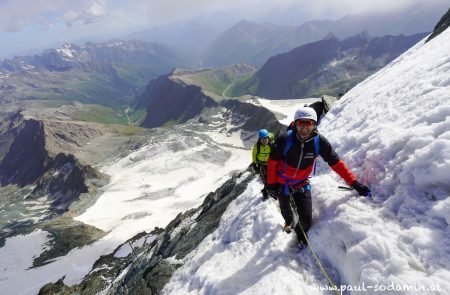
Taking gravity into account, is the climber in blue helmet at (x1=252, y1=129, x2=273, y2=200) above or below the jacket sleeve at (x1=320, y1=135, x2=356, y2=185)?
Result: below

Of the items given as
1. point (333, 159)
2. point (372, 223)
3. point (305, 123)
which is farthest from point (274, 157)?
point (372, 223)

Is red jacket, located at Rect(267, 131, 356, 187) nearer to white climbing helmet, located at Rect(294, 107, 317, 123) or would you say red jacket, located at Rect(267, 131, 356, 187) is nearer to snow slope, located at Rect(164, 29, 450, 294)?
white climbing helmet, located at Rect(294, 107, 317, 123)

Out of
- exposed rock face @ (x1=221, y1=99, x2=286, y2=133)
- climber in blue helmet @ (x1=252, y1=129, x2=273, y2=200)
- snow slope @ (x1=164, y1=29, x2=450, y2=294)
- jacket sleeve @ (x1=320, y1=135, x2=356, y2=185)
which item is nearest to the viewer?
snow slope @ (x1=164, y1=29, x2=450, y2=294)

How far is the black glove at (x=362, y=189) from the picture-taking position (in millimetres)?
10477

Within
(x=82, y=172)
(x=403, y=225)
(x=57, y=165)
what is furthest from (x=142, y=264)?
(x=57, y=165)

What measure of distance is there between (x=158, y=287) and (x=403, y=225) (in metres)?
12.0

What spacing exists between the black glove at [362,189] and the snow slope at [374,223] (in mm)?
245

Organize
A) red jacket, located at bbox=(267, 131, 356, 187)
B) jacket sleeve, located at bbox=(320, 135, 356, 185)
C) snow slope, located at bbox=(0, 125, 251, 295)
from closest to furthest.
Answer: red jacket, located at bbox=(267, 131, 356, 187) → jacket sleeve, located at bbox=(320, 135, 356, 185) → snow slope, located at bbox=(0, 125, 251, 295)

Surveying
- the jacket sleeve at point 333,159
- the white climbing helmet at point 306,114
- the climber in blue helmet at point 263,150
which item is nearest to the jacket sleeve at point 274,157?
the white climbing helmet at point 306,114

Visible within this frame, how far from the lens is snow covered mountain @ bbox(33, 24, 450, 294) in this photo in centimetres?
828

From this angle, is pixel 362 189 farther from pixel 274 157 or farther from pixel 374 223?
pixel 274 157

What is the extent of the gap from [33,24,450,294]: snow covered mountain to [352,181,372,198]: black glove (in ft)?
0.77

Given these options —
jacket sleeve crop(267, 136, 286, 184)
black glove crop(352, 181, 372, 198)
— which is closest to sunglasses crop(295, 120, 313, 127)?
jacket sleeve crop(267, 136, 286, 184)

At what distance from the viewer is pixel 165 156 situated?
147 m
